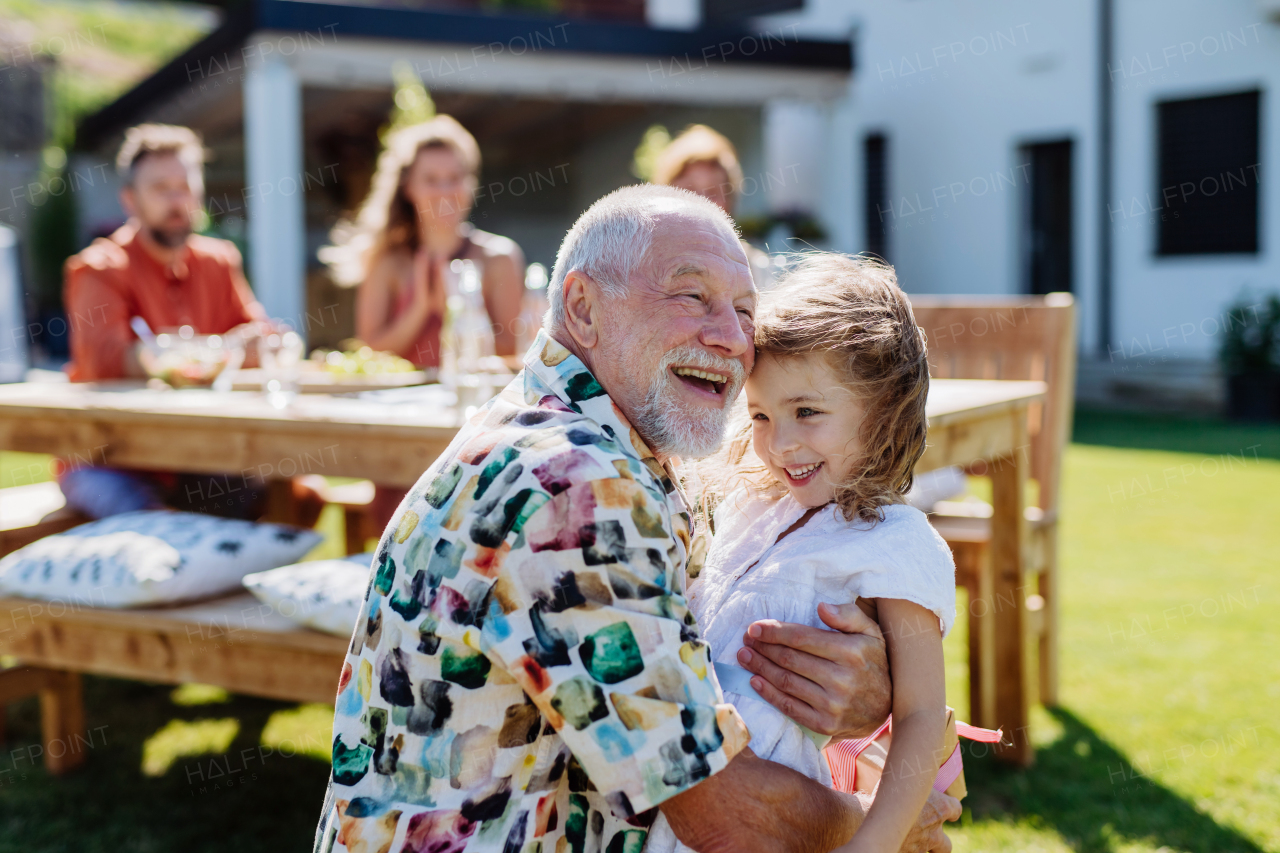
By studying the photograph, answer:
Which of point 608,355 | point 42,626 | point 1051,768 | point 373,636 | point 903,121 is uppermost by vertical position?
point 903,121

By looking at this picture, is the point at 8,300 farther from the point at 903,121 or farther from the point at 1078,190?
the point at 1078,190

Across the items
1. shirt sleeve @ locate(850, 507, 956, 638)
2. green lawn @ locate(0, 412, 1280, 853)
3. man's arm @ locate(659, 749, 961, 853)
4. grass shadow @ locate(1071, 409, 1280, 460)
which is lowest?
green lawn @ locate(0, 412, 1280, 853)

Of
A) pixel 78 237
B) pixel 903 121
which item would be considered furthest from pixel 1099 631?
pixel 78 237

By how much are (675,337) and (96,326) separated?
9.89 ft

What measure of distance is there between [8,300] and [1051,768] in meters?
12.4

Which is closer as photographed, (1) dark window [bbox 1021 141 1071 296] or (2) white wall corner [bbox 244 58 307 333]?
(2) white wall corner [bbox 244 58 307 333]

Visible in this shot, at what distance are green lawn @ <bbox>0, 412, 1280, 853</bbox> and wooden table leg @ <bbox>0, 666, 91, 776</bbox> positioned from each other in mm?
58

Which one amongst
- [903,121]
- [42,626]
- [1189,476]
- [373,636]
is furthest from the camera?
[903,121]

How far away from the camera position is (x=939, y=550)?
4.98 feet

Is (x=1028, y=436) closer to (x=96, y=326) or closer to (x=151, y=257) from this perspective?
(x=96, y=326)

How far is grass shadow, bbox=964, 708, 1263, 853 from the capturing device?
8.76 ft

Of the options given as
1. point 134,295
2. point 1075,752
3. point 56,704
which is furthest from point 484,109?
point 1075,752

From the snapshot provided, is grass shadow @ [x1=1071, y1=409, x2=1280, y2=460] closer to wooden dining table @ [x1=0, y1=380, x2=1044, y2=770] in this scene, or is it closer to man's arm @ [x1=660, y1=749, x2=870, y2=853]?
wooden dining table @ [x1=0, y1=380, x2=1044, y2=770]

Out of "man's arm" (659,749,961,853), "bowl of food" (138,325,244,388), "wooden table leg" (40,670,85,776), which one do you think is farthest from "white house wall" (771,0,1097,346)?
"man's arm" (659,749,961,853)
